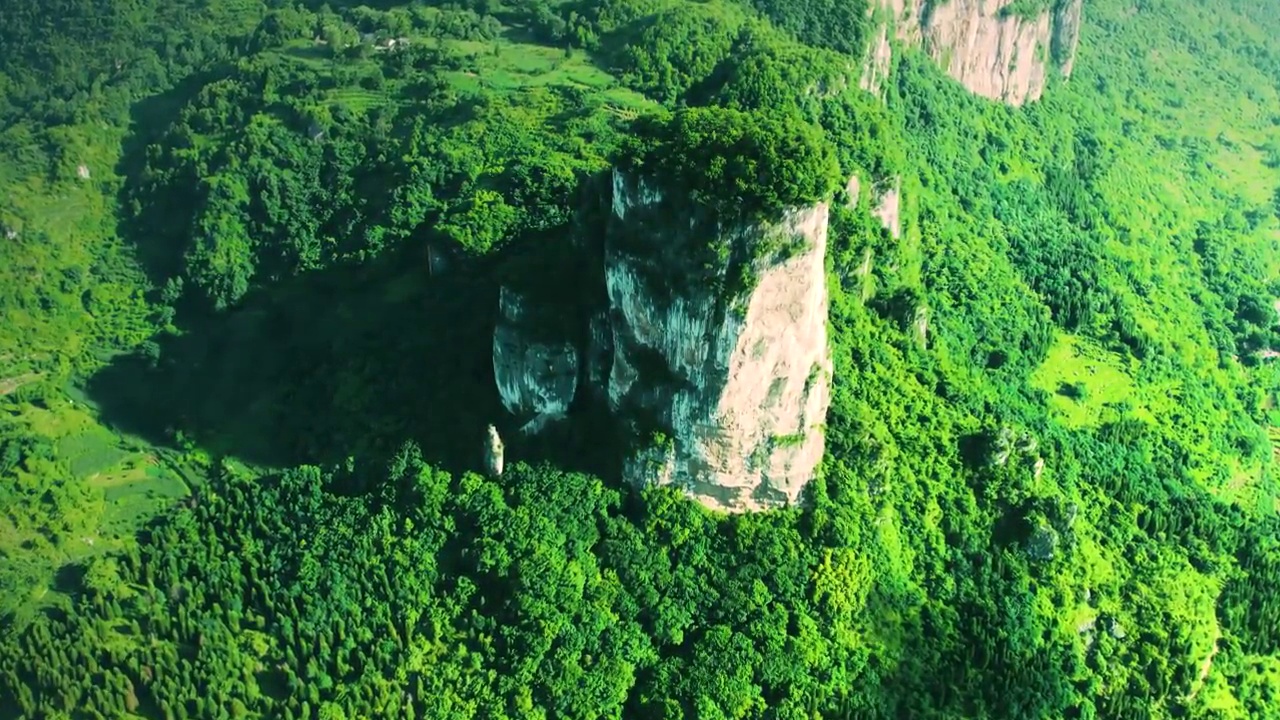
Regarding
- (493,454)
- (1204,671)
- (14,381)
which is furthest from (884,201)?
(14,381)

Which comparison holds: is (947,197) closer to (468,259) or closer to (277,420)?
(468,259)

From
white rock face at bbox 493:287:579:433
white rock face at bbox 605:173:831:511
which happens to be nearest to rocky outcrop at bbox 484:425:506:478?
white rock face at bbox 493:287:579:433

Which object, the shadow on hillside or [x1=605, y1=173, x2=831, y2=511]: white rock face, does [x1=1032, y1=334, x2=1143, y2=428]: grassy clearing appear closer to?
[x1=605, y1=173, x2=831, y2=511]: white rock face

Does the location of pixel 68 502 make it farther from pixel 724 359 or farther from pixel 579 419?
pixel 724 359

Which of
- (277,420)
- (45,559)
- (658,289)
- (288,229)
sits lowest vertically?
(45,559)

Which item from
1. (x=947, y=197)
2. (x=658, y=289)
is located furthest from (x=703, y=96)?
(x=658, y=289)

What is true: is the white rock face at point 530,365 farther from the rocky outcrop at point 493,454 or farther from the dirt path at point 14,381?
the dirt path at point 14,381

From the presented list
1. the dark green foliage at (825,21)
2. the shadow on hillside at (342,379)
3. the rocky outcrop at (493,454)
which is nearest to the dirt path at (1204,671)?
the shadow on hillside at (342,379)
